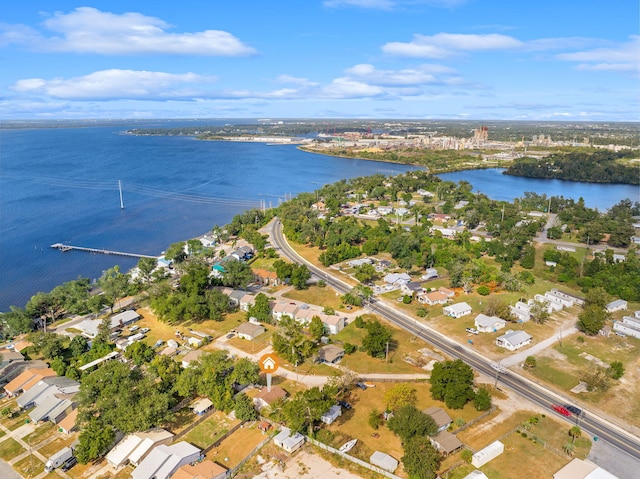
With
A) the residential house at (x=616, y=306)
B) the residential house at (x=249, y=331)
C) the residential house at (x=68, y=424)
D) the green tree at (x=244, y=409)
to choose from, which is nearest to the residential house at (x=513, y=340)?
the residential house at (x=616, y=306)

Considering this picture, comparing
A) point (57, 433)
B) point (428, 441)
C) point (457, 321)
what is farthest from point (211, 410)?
point (457, 321)

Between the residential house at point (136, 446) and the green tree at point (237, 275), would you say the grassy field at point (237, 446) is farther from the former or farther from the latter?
the green tree at point (237, 275)

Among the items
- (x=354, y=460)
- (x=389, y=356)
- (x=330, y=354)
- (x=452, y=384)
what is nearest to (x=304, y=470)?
(x=354, y=460)

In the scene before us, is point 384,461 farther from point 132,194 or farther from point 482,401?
point 132,194

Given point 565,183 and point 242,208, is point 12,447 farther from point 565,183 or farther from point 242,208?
point 565,183

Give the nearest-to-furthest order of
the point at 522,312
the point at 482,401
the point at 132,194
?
the point at 482,401 < the point at 522,312 < the point at 132,194

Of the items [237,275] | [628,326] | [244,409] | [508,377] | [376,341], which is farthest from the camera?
[237,275]

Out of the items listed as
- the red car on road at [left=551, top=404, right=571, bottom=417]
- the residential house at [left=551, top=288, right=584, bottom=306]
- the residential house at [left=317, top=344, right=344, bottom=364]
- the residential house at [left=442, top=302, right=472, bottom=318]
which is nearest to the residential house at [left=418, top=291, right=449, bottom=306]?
the residential house at [left=442, top=302, right=472, bottom=318]
